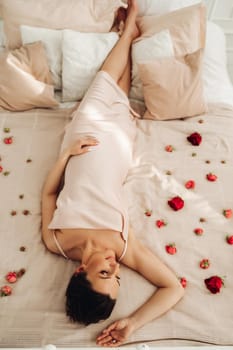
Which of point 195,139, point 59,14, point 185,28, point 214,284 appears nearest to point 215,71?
point 185,28

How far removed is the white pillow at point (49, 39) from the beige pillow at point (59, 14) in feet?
0.11

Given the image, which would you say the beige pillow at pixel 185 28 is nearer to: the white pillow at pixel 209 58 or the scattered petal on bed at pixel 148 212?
the white pillow at pixel 209 58

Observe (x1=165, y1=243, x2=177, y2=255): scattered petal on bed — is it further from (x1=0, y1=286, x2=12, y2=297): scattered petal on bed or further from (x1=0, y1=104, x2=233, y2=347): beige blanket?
(x1=0, y1=286, x2=12, y2=297): scattered petal on bed

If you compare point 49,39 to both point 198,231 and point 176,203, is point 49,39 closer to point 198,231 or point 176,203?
point 176,203

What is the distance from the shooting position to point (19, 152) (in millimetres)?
1810

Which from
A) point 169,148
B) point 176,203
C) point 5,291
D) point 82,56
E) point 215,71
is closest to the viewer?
point 5,291

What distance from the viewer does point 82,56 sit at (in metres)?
1.95

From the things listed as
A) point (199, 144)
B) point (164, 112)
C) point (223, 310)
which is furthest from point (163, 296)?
point (164, 112)

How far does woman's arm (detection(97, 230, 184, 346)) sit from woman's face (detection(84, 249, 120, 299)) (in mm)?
93

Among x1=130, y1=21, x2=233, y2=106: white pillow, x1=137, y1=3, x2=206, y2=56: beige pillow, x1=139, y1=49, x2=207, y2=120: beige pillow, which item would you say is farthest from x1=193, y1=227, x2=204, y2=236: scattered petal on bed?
x1=137, y1=3, x2=206, y2=56: beige pillow

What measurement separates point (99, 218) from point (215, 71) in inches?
49.7

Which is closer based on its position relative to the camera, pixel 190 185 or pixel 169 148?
pixel 190 185

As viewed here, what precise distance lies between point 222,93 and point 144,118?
1.70 feet

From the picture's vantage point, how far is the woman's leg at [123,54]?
6.37 ft
